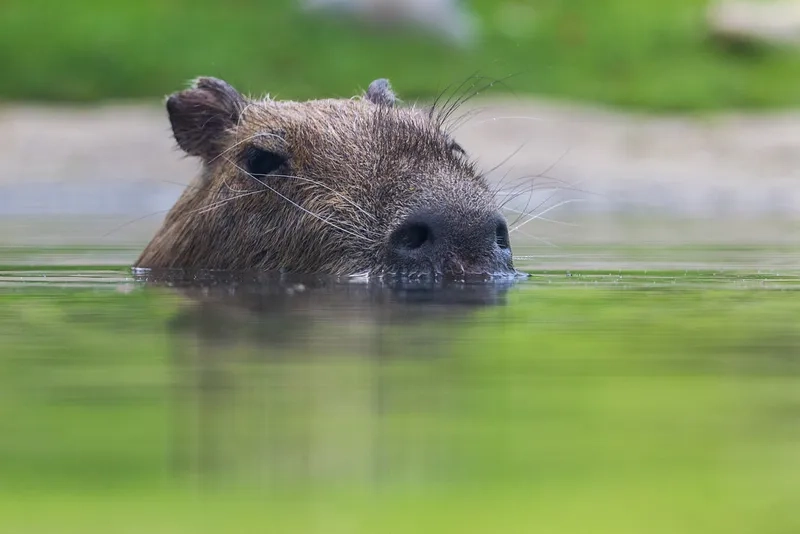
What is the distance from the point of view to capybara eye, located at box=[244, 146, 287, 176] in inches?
249

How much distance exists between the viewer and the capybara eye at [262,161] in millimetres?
6320

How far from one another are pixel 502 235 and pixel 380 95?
1.50 m

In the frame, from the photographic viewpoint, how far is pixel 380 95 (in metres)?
7.06

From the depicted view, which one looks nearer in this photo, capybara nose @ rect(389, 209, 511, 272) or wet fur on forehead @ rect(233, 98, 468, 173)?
capybara nose @ rect(389, 209, 511, 272)

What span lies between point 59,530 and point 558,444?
0.93 meters

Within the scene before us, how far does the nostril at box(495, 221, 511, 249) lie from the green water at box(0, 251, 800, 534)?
530 mm

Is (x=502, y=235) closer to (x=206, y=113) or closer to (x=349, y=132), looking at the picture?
(x=349, y=132)

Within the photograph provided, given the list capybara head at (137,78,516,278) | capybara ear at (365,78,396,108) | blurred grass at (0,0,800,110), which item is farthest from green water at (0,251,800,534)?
blurred grass at (0,0,800,110)

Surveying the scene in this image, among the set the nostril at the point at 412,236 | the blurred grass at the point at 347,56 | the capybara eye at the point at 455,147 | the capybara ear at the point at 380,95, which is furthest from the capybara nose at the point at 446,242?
the blurred grass at the point at 347,56

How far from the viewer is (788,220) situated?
1302cm

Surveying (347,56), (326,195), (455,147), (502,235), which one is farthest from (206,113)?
(347,56)

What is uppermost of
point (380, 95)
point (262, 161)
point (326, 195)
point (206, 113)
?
point (380, 95)

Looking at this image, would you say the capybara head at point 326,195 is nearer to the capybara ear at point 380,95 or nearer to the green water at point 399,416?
the capybara ear at point 380,95

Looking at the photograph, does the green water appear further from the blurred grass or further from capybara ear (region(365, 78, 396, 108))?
the blurred grass
